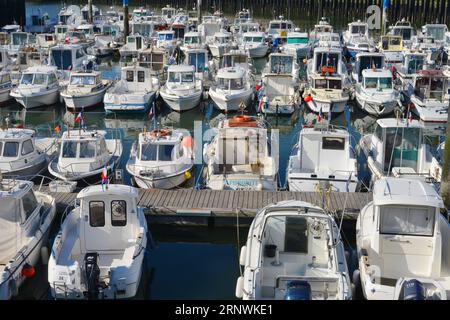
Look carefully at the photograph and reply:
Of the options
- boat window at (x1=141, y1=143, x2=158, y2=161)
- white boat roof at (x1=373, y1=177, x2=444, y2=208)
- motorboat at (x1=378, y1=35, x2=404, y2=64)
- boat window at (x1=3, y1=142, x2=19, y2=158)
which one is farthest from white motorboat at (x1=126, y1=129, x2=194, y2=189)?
motorboat at (x1=378, y1=35, x2=404, y2=64)

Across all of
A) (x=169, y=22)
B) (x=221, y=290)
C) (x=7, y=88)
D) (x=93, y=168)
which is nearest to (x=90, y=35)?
(x=169, y=22)

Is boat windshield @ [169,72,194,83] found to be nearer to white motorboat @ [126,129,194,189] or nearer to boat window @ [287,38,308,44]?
white motorboat @ [126,129,194,189]

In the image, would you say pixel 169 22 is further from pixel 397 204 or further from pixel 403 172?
pixel 397 204

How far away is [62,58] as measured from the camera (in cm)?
3281

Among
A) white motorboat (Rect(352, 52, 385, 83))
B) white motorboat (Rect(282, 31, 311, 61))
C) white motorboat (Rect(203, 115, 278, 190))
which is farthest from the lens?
white motorboat (Rect(282, 31, 311, 61))

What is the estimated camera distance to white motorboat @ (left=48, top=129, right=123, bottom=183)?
59.8 ft

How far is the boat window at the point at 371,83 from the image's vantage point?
88.9 feet

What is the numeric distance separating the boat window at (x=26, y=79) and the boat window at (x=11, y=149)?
9.93 meters

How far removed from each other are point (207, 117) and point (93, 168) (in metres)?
10.1

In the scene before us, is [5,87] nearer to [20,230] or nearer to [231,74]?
[231,74]

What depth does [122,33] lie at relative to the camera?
4656 cm

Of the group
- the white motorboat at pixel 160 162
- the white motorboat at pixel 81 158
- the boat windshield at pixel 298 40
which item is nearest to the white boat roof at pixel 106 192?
the white motorboat at pixel 160 162

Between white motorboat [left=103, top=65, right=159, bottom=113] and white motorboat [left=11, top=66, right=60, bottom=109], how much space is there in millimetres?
2579

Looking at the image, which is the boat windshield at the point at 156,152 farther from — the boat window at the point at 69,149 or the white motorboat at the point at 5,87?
the white motorboat at the point at 5,87
